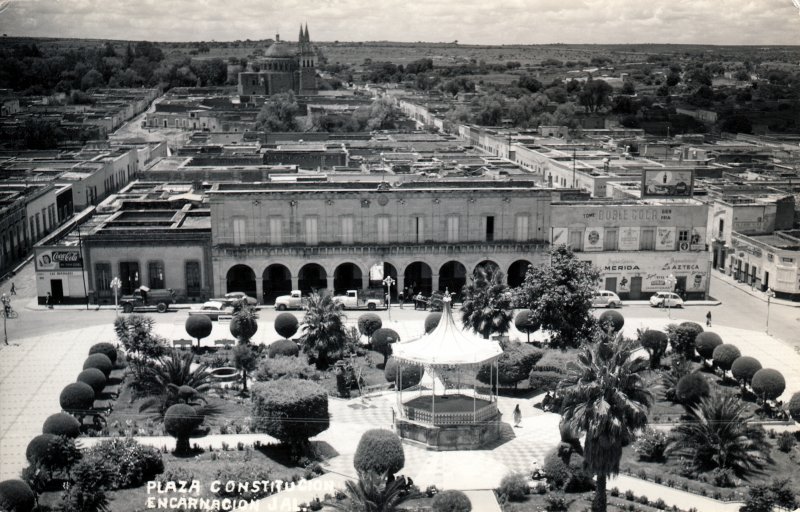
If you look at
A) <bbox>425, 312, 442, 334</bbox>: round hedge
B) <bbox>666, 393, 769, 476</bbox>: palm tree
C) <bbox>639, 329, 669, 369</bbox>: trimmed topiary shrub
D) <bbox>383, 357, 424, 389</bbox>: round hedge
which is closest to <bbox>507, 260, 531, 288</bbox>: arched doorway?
<bbox>425, 312, 442, 334</bbox>: round hedge

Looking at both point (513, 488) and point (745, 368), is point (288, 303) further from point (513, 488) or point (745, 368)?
point (513, 488)

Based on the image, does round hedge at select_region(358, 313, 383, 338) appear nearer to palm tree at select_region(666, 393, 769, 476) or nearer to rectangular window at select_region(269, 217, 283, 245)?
rectangular window at select_region(269, 217, 283, 245)

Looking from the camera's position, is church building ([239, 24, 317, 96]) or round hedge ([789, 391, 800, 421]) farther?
church building ([239, 24, 317, 96])

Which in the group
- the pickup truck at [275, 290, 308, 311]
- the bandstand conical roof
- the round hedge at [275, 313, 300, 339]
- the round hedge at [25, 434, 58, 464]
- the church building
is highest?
the church building

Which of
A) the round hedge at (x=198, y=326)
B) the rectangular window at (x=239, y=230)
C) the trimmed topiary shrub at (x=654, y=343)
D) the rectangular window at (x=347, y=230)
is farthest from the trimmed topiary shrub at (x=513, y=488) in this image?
the rectangular window at (x=239, y=230)

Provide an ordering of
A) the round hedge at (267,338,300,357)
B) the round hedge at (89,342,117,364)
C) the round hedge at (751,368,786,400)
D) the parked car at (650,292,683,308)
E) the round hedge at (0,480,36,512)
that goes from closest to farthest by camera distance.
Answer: the round hedge at (0,480,36,512) < the round hedge at (751,368,786,400) < the round hedge at (89,342,117,364) < the round hedge at (267,338,300,357) < the parked car at (650,292,683,308)

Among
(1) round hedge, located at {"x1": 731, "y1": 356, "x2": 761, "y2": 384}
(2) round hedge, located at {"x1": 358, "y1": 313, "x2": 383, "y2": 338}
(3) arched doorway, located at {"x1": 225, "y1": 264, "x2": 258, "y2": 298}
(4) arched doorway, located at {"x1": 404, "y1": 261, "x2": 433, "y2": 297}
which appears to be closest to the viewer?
(1) round hedge, located at {"x1": 731, "y1": 356, "x2": 761, "y2": 384}

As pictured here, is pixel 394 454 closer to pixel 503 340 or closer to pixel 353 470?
pixel 353 470
